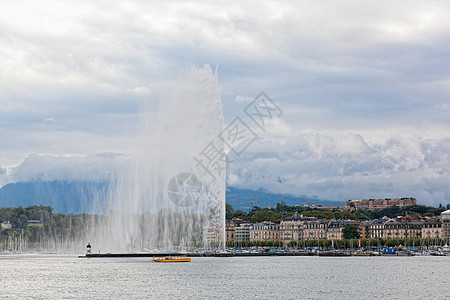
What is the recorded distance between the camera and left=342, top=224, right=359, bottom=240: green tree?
593 feet

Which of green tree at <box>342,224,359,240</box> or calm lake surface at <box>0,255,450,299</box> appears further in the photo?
green tree at <box>342,224,359,240</box>

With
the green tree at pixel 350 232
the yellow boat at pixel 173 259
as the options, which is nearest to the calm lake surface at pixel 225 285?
the yellow boat at pixel 173 259

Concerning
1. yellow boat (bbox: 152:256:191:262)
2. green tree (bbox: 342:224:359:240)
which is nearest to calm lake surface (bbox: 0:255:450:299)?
yellow boat (bbox: 152:256:191:262)

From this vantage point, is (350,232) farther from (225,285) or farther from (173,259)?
(225,285)

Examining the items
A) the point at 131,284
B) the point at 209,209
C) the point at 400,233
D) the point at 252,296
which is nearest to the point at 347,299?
the point at 252,296

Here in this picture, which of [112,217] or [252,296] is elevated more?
[112,217]

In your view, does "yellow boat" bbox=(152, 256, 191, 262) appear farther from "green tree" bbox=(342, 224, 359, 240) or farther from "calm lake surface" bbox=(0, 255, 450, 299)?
"green tree" bbox=(342, 224, 359, 240)

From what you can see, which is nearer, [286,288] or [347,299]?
[347,299]

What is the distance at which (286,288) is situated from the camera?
186 feet

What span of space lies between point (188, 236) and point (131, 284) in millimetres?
50471

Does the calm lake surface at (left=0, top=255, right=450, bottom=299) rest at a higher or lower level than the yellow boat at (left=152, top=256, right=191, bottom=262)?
lower

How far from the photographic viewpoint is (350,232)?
181m

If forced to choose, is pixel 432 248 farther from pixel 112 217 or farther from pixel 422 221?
pixel 112 217

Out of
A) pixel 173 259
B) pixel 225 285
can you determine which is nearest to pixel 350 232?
pixel 173 259
